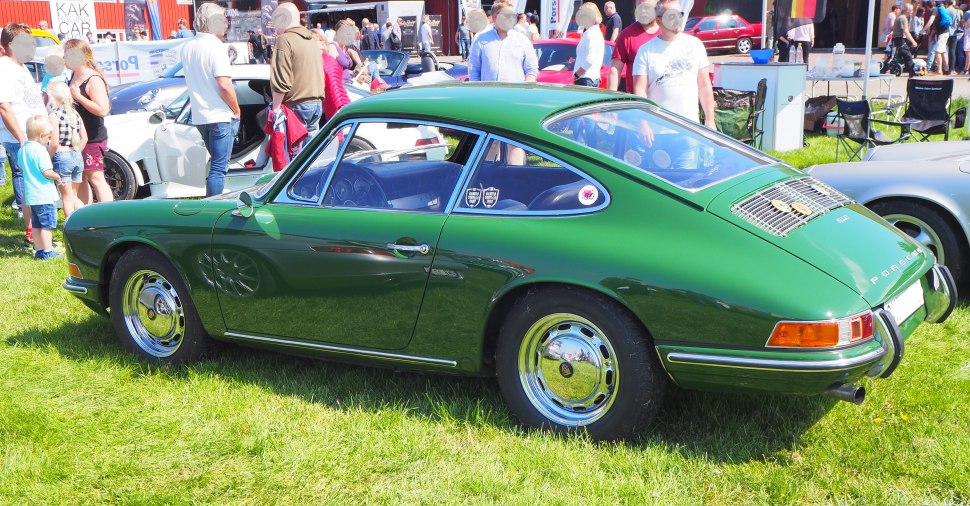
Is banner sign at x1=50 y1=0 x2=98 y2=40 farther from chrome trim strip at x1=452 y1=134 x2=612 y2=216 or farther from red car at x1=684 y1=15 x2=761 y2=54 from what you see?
chrome trim strip at x1=452 y1=134 x2=612 y2=216

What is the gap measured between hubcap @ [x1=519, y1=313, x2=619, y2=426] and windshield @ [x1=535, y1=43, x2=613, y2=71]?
38.1 ft

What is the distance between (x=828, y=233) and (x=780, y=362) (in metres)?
0.66

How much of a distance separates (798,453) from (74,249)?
12.2 feet

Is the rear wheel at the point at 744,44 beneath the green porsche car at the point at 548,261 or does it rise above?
above

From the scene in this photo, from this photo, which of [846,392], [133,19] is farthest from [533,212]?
[133,19]

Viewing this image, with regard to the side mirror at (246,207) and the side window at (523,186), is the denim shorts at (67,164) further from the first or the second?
the side window at (523,186)

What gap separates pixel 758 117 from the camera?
1106 cm

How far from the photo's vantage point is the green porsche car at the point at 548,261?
309 cm

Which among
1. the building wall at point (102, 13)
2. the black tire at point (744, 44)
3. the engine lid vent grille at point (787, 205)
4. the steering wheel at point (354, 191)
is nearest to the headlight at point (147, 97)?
the steering wheel at point (354, 191)

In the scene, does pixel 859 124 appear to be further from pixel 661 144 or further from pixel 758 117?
pixel 661 144

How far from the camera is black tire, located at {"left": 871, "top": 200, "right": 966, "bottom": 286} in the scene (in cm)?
496

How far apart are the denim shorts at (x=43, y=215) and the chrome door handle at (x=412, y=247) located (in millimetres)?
4557

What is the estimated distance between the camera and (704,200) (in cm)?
332

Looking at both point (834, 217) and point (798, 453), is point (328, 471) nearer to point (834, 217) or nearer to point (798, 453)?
point (798, 453)
